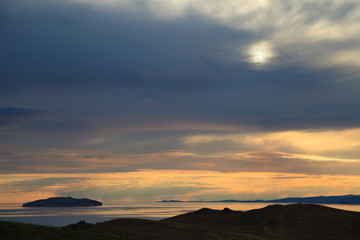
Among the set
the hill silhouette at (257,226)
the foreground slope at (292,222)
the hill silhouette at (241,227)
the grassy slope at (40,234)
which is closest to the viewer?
the grassy slope at (40,234)

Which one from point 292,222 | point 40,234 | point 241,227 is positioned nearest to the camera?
point 40,234

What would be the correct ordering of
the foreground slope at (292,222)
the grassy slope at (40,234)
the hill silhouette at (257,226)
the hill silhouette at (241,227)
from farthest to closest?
the foreground slope at (292,222) → the hill silhouette at (257,226) → the hill silhouette at (241,227) → the grassy slope at (40,234)

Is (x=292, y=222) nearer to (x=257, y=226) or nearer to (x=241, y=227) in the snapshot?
(x=257, y=226)

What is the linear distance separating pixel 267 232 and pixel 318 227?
37.7 ft

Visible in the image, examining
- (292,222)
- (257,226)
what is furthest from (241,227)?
(292,222)

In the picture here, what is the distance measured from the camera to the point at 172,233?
2298 inches

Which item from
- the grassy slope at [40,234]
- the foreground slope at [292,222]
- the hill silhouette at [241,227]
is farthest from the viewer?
the foreground slope at [292,222]

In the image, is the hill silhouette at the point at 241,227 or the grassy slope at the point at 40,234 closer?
the grassy slope at the point at 40,234

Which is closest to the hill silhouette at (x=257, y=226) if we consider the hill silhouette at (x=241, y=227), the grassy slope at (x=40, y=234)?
the hill silhouette at (x=241, y=227)

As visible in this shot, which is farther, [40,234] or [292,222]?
[292,222]

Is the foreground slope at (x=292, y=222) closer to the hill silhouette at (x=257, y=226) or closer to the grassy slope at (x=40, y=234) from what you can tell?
the hill silhouette at (x=257, y=226)

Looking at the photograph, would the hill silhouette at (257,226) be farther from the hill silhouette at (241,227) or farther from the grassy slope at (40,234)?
the grassy slope at (40,234)

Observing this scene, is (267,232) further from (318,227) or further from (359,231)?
(359,231)

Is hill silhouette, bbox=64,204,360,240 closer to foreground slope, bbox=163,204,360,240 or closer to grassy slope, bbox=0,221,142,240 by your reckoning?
foreground slope, bbox=163,204,360,240
